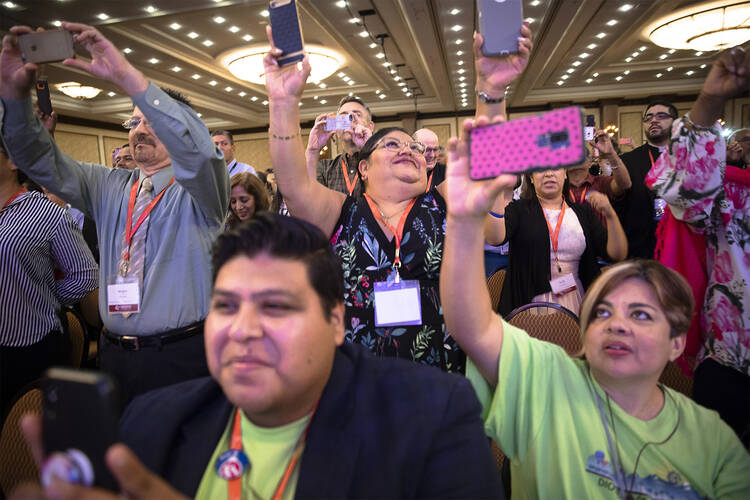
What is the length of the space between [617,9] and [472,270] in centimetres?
762

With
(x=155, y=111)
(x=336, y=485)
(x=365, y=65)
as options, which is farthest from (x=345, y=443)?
(x=365, y=65)

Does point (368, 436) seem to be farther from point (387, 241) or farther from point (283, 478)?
point (387, 241)

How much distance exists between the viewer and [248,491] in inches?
36.2

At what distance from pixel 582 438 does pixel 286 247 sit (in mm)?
821

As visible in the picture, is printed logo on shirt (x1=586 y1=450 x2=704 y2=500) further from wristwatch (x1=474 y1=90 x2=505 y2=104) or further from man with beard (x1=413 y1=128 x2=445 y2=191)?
man with beard (x1=413 y1=128 x2=445 y2=191)

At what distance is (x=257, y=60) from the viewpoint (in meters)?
8.48

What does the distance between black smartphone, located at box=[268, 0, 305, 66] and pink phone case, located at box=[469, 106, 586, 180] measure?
83cm

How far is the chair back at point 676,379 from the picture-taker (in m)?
1.72

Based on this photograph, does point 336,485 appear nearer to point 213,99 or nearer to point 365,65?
point 365,65

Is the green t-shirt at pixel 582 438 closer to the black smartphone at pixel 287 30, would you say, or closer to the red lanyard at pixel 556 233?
the black smartphone at pixel 287 30

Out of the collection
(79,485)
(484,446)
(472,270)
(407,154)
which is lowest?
(484,446)

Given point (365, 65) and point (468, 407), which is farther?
point (365, 65)

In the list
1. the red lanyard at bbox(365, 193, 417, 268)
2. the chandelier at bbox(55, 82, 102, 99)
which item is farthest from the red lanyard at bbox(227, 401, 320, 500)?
the chandelier at bbox(55, 82, 102, 99)

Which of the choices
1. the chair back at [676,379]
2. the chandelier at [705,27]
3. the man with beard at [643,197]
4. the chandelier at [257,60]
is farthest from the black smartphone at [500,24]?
the chandelier at [705,27]
